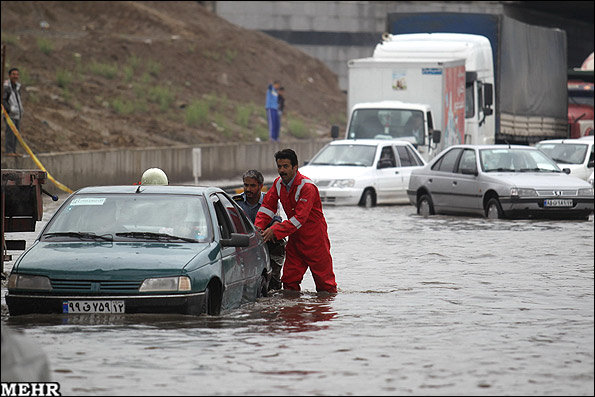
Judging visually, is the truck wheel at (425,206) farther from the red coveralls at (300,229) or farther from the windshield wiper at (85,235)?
the windshield wiper at (85,235)

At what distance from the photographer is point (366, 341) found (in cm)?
1127

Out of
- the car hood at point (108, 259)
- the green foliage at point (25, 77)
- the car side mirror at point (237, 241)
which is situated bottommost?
the car hood at point (108, 259)

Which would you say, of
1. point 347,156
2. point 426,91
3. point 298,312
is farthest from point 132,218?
point 426,91

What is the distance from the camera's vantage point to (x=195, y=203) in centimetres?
1282

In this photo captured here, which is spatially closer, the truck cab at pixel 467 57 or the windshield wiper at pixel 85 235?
the windshield wiper at pixel 85 235

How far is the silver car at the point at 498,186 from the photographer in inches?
998

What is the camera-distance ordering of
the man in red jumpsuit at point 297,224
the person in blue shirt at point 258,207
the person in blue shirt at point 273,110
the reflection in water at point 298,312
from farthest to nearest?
the person in blue shirt at point 273,110
the person in blue shirt at point 258,207
the man in red jumpsuit at point 297,224
the reflection in water at point 298,312

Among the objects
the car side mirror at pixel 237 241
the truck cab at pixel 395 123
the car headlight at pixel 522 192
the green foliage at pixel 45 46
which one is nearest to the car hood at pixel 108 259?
the car side mirror at pixel 237 241

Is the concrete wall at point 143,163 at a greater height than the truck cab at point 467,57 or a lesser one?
lesser

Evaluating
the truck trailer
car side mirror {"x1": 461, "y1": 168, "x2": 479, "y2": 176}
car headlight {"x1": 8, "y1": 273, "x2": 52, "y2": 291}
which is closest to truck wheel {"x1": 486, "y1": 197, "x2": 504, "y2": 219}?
car side mirror {"x1": 461, "y1": 168, "x2": 479, "y2": 176}

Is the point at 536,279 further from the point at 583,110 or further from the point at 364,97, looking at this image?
the point at 583,110

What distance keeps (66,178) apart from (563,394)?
24.0 m

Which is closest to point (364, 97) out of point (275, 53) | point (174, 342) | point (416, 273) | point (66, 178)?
point (66, 178)

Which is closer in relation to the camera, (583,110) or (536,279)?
(536,279)
